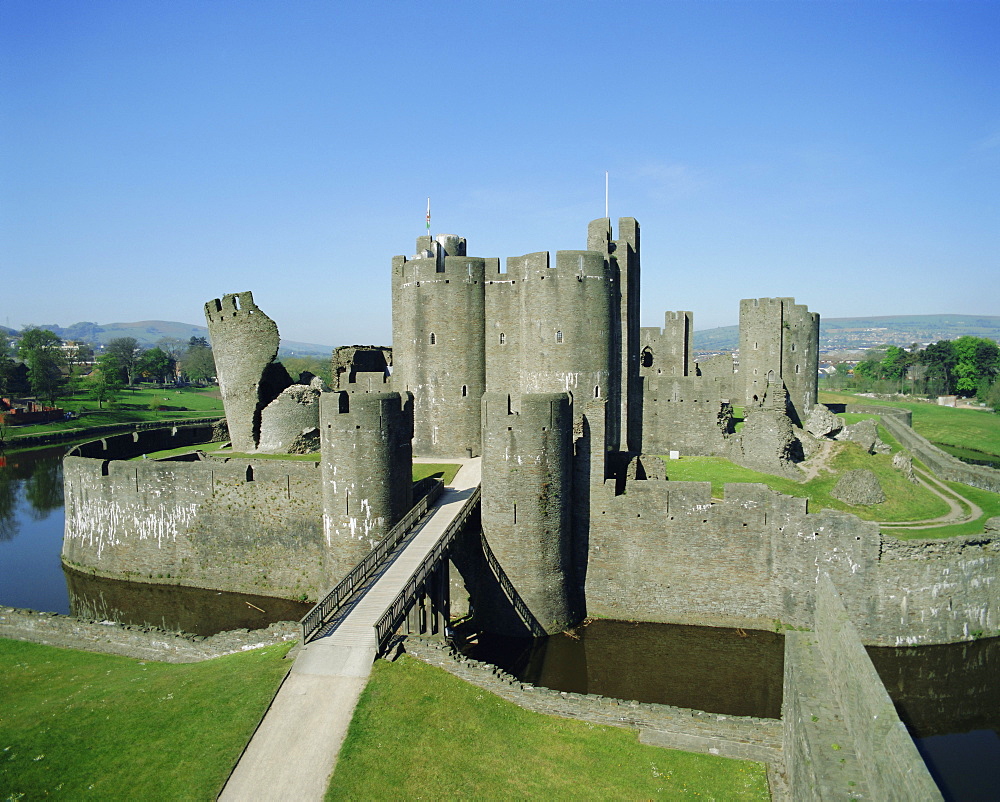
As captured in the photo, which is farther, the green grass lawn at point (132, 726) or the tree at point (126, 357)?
the tree at point (126, 357)

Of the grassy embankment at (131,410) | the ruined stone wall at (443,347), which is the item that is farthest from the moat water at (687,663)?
the grassy embankment at (131,410)

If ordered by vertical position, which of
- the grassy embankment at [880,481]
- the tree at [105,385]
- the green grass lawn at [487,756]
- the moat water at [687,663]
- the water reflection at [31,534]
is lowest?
the moat water at [687,663]

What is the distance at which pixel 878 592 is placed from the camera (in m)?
26.4

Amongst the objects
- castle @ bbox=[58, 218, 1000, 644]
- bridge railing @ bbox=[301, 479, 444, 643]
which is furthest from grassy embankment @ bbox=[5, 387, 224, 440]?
bridge railing @ bbox=[301, 479, 444, 643]

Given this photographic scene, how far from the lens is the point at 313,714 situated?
16.8m

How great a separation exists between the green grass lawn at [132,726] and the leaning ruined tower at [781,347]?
40439 millimetres

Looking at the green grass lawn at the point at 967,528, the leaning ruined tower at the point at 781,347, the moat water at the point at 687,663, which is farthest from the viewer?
the leaning ruined tower at the point at 781,347

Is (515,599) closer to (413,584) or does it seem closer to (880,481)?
(413,584)

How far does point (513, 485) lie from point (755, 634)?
36.3 ft

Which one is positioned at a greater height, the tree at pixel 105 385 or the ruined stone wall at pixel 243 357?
the ruined stone wall at pixel 243 357

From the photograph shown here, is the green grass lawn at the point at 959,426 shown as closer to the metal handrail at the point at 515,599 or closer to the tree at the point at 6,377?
the metal handrail at the point at 515,599

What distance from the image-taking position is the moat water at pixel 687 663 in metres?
22.2

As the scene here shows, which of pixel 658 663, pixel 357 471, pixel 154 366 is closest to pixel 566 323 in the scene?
pixel 357 471

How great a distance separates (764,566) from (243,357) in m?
29.2
